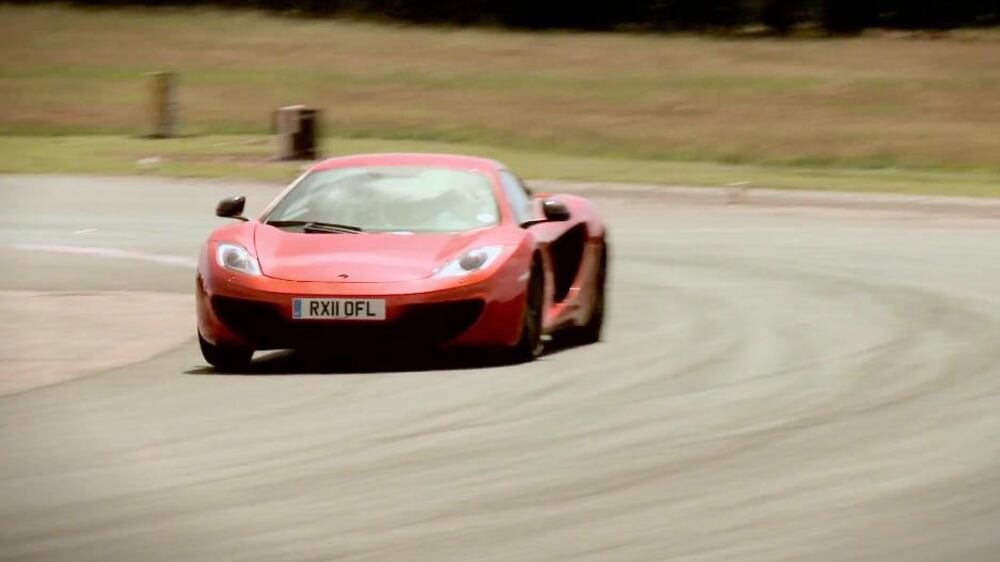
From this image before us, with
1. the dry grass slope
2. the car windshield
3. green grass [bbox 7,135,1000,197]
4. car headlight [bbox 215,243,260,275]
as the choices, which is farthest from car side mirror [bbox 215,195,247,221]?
the dry grass slope

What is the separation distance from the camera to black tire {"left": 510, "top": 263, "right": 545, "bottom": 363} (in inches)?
481

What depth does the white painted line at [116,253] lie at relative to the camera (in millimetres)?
19453

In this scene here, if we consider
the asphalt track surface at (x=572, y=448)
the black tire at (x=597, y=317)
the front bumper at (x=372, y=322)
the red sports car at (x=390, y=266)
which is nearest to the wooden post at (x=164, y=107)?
the asphalt track surface at (x=572, y=448)

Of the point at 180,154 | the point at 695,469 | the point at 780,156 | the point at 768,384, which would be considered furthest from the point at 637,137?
the point at 695,469

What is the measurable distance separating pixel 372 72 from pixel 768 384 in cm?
4155

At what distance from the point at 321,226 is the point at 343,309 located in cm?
104

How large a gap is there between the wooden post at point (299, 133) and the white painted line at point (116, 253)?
1249 cm

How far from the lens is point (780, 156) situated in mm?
36625

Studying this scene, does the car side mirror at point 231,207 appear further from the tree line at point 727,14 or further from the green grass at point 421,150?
the tree line at point 727,14

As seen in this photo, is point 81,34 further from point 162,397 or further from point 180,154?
point 162,397

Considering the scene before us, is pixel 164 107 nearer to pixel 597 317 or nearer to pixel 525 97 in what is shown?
pixel 525 97

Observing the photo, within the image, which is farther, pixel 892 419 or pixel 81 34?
pixel 81 34

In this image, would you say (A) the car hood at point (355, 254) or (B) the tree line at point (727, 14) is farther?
(B) the tree line at point (727, 14)

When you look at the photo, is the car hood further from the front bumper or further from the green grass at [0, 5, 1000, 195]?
the green grass at [0, 5, 1000, 195]
